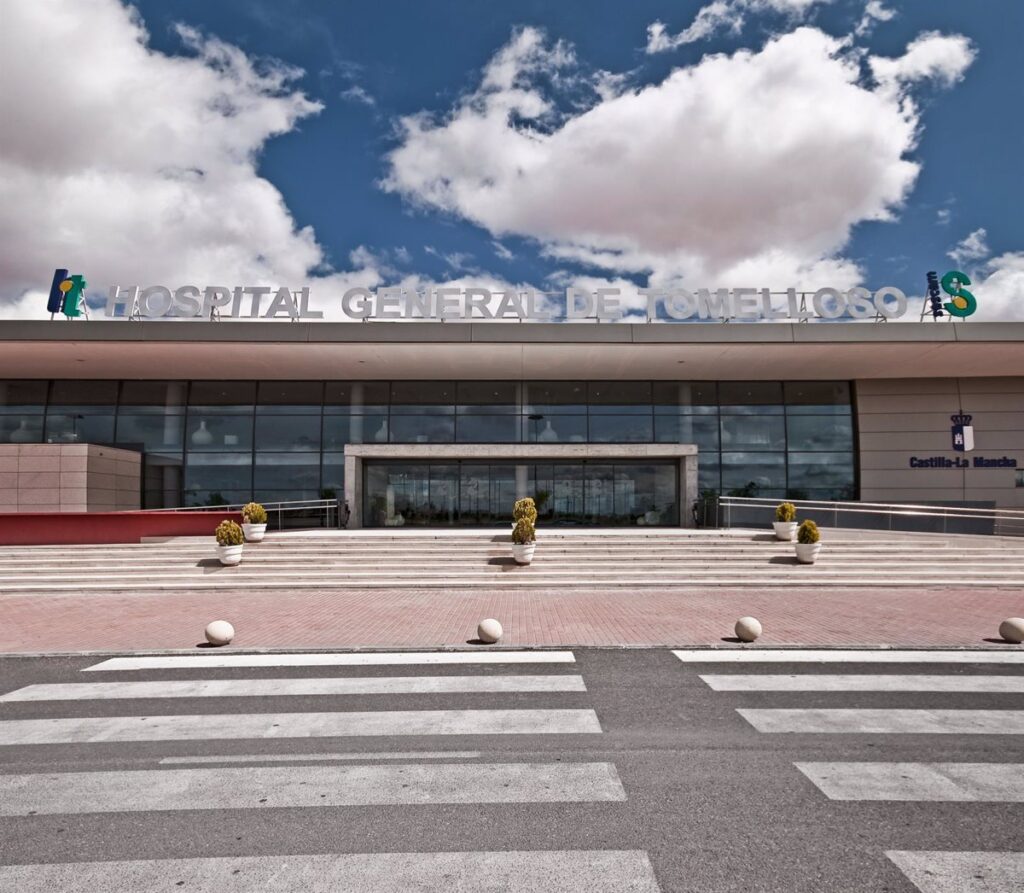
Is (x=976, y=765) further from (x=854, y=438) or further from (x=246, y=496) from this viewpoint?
(x=246, y=496)

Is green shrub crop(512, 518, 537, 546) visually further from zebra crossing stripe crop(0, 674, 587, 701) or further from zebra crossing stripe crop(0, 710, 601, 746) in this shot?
zebra crossing stripe crop(0, 710, 601, 746)

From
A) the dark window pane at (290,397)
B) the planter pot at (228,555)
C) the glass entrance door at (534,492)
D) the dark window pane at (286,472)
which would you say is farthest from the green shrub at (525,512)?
the dark window pane at (290,397)

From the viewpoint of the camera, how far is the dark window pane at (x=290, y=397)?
96.7ft

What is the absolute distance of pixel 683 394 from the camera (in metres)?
29.5

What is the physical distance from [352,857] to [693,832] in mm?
2347

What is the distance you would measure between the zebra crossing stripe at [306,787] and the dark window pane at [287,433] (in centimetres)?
2390

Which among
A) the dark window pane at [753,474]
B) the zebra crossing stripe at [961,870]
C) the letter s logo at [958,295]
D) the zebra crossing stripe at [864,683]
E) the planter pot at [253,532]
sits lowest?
the zebra crossing stripe at [864,683]

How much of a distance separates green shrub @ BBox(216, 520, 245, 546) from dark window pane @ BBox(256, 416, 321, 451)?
10.1m

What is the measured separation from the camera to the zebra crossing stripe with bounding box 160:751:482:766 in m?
6.20

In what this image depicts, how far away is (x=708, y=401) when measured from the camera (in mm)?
29594

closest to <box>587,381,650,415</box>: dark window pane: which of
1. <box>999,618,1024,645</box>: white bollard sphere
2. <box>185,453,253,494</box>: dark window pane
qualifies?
<box>185,453,253,494</box>: dark window pane

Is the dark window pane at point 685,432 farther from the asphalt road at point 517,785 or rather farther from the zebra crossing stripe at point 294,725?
the zebra crossing stripe at point 294,725

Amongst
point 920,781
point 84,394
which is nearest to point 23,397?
point 84,394

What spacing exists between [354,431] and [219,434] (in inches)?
228
